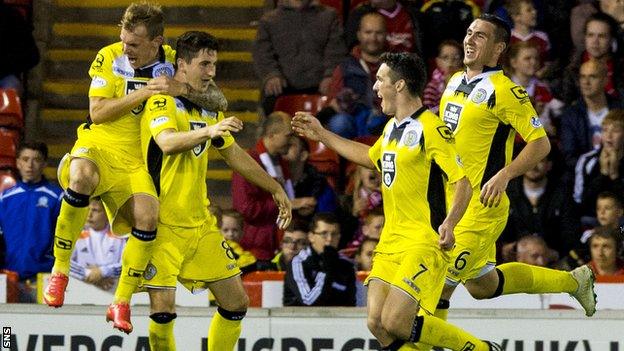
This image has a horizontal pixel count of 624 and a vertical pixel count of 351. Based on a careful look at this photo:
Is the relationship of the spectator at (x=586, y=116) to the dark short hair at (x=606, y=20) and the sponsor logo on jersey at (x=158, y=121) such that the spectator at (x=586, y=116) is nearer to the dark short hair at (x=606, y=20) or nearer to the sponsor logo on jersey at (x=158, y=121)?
the dark short hair at (x=606, y=20)

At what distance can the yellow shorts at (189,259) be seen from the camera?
10250 millimetres

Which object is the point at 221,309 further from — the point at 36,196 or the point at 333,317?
the point at 36,196

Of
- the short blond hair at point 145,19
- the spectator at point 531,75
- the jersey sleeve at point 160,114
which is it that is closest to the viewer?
the jersey sleeve at point 160,114

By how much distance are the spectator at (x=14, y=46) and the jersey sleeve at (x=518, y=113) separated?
19.2ft

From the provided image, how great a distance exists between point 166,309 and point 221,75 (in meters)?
5.99

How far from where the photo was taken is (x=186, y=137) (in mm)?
9758

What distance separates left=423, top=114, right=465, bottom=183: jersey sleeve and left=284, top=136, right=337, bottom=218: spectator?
388 centimetres

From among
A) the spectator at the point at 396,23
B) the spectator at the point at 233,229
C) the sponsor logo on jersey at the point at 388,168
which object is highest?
the sponsor logo on jersey at the point at 388,168

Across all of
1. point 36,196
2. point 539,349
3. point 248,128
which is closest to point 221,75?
point 248,128

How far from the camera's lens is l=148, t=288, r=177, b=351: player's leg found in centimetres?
1028

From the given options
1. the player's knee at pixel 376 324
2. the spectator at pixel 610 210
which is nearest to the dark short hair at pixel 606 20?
the spectator at pixel 610 210

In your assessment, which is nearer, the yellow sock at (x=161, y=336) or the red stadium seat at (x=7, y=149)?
the yellow sock at (x=161, y=336)

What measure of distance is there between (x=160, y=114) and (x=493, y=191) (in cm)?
196

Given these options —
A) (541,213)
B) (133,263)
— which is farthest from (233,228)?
(133,263)
